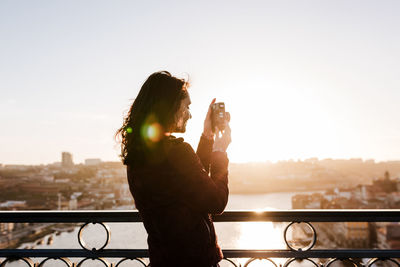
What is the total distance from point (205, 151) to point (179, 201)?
1.16 ft

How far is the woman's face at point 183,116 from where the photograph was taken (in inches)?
45.4

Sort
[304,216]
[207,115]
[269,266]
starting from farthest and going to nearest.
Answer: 1. [269,266]
2. [304,216]
3. [207,115]

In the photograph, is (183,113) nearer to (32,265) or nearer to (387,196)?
(32,265)

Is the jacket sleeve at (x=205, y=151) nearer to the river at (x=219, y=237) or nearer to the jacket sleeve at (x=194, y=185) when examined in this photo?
the jacket sleeve at (x=194, y=185)

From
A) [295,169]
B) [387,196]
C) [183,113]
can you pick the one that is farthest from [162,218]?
[295,169]

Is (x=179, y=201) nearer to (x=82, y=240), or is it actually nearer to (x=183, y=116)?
(x=183, y=116)

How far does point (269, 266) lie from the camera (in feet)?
5.89

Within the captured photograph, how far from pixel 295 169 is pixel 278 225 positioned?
72.2 m

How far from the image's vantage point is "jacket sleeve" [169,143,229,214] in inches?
40.7

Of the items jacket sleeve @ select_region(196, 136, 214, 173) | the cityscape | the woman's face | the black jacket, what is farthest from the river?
the woman's face

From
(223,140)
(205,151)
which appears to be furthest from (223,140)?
(205,151)

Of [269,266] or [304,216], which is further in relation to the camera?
[269,266]

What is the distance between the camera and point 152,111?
110cm

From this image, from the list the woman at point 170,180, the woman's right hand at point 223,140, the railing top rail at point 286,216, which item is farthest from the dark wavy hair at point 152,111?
the railing top rail at point 286,216
